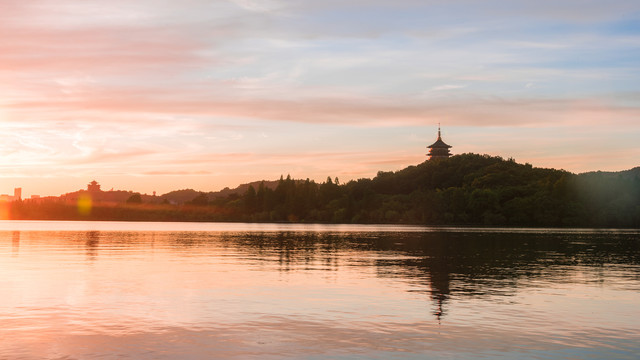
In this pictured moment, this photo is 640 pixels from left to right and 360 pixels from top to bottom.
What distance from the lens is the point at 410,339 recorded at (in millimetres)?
29766

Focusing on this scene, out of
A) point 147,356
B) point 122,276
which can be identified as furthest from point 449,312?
point 122,276

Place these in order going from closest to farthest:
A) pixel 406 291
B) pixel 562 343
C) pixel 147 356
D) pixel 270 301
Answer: pixel 147 356, pixel 562 343, pixel 270 301, pixel 406 291

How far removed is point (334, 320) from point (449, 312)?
661 centimetres

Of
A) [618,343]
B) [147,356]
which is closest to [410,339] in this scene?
[618,343]

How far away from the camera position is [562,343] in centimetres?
2923

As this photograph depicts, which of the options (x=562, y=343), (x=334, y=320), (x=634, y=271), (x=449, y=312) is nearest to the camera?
(x=562, y=343)

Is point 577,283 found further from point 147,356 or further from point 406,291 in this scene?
point 147,356

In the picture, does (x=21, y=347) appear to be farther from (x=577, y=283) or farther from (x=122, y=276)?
(x=577, y=283)

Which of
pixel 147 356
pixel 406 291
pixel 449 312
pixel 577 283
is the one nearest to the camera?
pixel 147 356

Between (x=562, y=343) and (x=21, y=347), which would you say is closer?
(x=21, y=347)

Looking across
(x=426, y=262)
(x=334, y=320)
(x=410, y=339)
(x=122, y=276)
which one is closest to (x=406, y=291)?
(x=334, y=320)

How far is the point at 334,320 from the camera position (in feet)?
114

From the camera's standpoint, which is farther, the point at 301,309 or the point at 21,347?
the point at 301,309

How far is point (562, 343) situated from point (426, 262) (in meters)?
47.2
